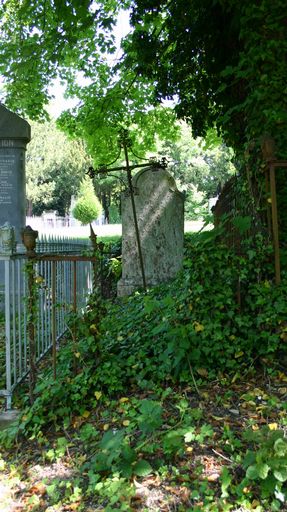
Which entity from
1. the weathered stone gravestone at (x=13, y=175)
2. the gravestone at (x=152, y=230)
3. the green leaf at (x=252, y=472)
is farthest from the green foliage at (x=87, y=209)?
the green leaf at (x=252, y=472)

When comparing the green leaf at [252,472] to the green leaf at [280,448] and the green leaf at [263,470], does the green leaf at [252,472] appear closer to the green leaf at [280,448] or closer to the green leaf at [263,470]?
the green leaf at [263,470]

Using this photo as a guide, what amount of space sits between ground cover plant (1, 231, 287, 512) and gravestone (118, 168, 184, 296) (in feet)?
12.2

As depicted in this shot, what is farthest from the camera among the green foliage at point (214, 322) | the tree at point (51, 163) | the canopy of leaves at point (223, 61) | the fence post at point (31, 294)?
the tree at point (51, 163)

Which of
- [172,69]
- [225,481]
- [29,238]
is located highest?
[172,69]

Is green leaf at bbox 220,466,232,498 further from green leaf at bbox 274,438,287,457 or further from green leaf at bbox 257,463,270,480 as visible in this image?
green leaf at bbox 274,438,287,457

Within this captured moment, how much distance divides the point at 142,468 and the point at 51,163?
179 ft

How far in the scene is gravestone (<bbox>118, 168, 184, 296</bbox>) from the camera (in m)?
7.98

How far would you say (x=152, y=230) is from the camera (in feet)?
26.3

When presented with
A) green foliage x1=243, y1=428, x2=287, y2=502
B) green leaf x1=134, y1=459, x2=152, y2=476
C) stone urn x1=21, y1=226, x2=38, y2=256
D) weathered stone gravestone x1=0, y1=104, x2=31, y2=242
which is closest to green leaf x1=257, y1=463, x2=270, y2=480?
green foliage x1=243, y1=428, x2=287, y2=502

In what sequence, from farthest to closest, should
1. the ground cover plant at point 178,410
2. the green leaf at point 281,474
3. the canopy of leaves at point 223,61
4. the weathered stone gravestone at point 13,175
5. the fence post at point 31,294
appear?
the weathered stone gravestone at point 13,175, the canopy of leaves at point 223,61, the fence post at point 31,294, the ground cover plant at point 178,410, the green leaf at point 281,474

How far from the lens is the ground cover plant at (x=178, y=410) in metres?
2.35

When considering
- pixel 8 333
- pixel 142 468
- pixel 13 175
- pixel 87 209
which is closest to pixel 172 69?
pixel 13 175

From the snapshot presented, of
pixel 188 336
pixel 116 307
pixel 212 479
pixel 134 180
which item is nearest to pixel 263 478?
pixel 212 479

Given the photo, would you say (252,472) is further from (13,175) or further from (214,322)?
(13,175)
